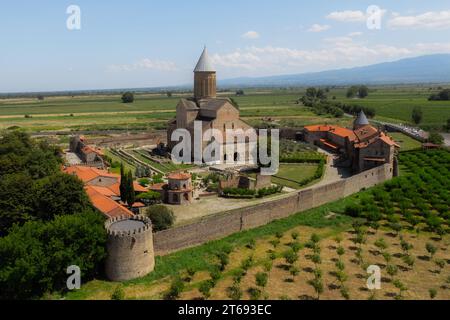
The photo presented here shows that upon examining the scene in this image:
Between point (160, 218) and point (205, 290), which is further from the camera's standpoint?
point (160, 218)

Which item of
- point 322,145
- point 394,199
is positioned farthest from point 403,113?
point 394,199

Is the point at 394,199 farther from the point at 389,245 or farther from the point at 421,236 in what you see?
the point at 389,245

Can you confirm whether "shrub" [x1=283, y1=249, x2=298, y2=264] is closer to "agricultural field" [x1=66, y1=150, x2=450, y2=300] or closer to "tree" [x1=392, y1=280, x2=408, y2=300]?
"agricultural field" [x1=66, y1=150, x2=450, y2=300]

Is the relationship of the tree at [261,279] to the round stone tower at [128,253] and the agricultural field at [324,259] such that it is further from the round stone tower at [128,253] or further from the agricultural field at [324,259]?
the round stone tower at [128,253]

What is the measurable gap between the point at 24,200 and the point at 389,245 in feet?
62.9

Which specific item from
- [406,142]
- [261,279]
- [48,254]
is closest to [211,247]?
[261,279]

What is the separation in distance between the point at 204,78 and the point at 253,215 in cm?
2568

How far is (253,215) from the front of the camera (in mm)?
23516

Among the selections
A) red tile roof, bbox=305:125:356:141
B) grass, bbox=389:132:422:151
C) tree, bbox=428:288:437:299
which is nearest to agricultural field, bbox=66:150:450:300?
tree, bbox=428:288:437:299

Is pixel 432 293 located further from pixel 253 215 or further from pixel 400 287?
pixel 253 215

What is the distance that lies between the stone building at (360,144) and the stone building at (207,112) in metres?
10.5

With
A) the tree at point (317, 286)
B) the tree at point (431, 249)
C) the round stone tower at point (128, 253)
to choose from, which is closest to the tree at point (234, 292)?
the tree at point (317, 286)

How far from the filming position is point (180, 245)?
20141 millimetres

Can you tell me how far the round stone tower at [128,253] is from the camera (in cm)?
1708
